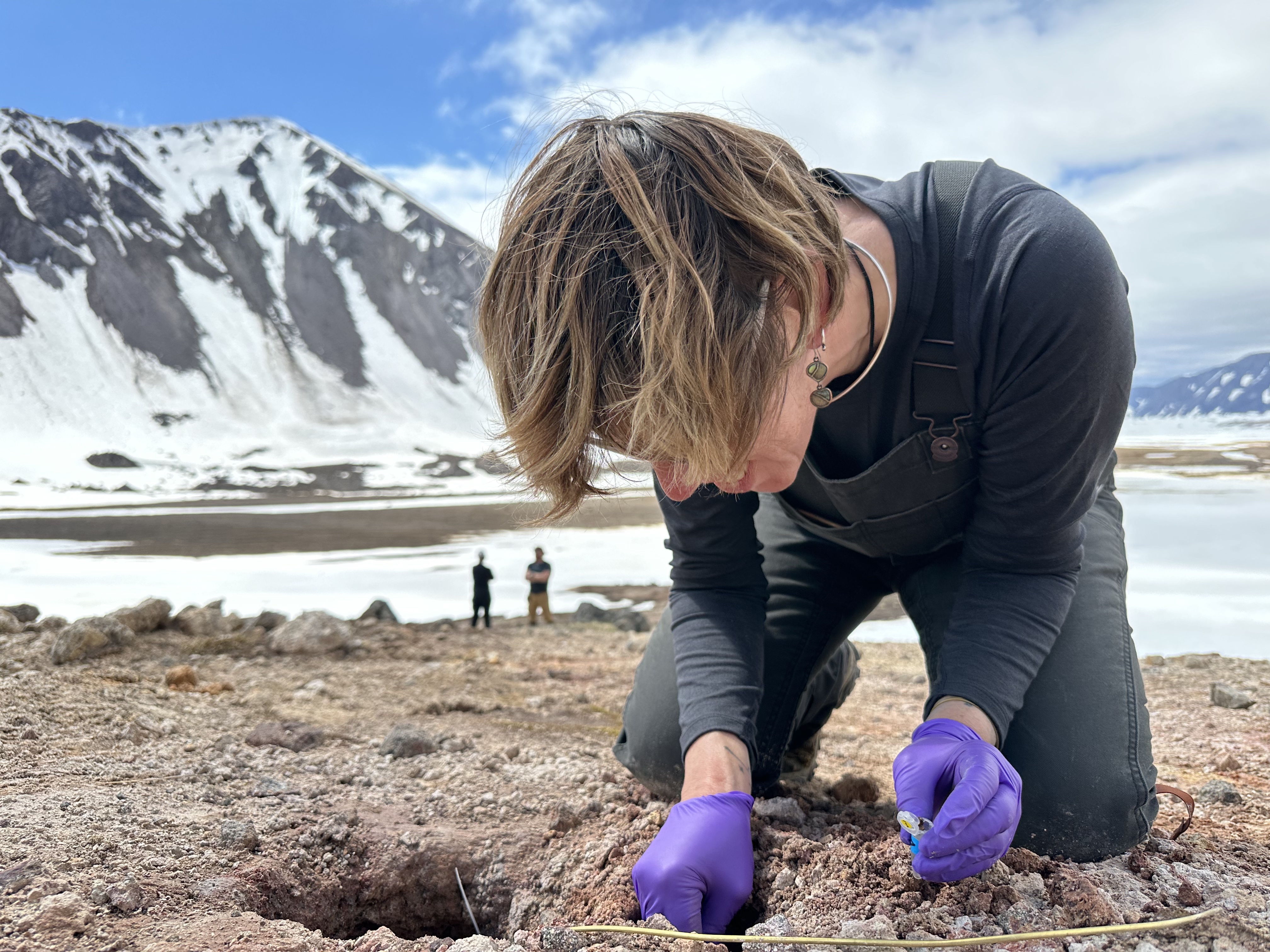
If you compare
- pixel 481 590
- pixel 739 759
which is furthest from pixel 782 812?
pixel 481 590

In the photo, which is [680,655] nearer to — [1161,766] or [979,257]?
[979,257]

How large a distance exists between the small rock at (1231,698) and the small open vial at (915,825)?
1805 millimetres

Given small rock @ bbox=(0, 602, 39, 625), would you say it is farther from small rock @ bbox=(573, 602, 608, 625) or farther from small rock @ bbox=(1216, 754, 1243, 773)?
small rock @ bbox=(1216, 754, 1243, 773)

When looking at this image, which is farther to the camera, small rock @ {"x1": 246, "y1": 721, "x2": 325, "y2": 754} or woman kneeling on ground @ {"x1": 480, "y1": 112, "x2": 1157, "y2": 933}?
small rock @ {"x1": 246, "y1": 721, "x2": 325, "y2": 754}

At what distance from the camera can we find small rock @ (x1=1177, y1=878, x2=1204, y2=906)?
1172 millimetres

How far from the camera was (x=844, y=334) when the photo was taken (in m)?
1.19

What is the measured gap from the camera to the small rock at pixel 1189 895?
1.17m

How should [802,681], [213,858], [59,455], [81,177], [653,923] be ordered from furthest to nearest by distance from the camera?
[81,177] → [59,455] → [802,681] → [213,858] → [653,923]

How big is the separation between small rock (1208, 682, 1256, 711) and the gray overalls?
1.18 metres

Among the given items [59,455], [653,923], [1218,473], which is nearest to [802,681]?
[653,923]

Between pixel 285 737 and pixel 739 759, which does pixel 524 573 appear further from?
pixel 739 759

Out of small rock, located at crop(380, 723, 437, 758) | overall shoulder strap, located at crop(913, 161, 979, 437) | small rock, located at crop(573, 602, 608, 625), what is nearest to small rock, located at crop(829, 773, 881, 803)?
overall shoulder strap, located at crop(913, 161, 979, 437)

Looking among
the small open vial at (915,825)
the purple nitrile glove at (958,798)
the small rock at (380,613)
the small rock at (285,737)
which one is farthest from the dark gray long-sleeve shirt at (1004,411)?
the small rock at (380,613)

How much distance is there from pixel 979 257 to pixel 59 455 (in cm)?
2882
